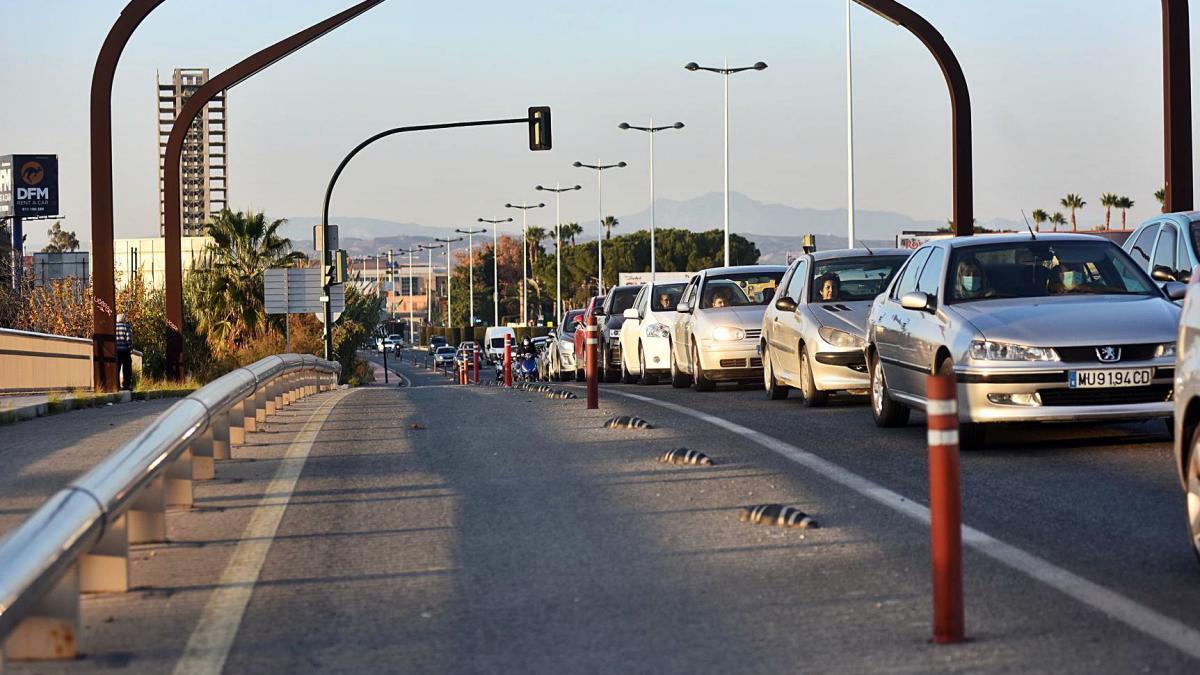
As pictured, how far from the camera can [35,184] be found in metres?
83.6

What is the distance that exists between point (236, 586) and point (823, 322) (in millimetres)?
9711

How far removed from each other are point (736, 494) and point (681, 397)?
10019 mm

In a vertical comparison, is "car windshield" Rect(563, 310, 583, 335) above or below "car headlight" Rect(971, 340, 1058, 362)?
above

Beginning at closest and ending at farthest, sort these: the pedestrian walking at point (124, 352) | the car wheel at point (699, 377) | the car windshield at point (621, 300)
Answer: the car wheel at point (699, 377) < the pedestrian walking at point (124, 352) < the car windshield at point (621, 300)

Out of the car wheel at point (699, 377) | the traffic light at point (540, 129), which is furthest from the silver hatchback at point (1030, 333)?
the traffic light at point (540, 129)

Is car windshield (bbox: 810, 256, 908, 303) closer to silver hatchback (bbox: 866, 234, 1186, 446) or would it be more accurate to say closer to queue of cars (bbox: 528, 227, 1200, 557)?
queue of cars (bbox: 528, 227, 1200, 557)

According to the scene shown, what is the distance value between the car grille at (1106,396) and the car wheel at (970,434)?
60 cm

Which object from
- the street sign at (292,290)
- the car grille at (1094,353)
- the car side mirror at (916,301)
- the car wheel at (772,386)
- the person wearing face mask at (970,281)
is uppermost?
the street sign at (292,290)

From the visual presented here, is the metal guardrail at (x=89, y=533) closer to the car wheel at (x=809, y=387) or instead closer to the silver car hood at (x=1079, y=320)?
the silver car hood at (x=1079, y=320)

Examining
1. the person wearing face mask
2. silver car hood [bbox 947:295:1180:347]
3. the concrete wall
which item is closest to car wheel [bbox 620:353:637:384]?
the concrete wall

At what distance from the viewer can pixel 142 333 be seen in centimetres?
4162

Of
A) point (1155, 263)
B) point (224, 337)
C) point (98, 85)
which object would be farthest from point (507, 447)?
point (224, 337)

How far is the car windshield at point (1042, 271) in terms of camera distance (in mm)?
12336

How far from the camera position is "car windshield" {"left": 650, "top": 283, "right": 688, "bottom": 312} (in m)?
25.3
